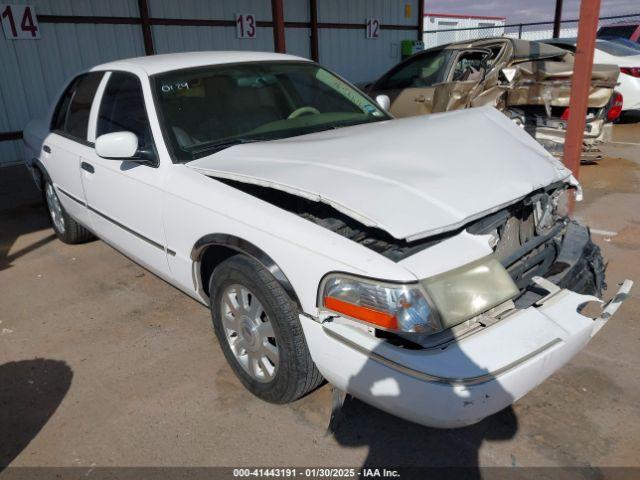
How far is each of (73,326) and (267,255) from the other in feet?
6.50

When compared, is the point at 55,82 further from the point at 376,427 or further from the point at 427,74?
the point at 376,427

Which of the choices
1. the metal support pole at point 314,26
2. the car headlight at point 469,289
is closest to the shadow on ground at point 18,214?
the car headlight at point 469,289

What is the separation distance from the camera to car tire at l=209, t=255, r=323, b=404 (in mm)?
2326

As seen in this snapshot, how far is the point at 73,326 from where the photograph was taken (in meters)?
3.62

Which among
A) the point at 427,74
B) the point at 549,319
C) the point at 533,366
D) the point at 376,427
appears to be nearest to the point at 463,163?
the point at 549,319

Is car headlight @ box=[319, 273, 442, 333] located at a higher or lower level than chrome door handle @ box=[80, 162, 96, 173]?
lower

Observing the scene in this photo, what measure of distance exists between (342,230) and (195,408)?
120cm

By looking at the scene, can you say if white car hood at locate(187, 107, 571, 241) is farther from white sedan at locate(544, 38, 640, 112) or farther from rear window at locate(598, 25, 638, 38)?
rear window at locate(598, 25, 638, 38)

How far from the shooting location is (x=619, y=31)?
45.7ft

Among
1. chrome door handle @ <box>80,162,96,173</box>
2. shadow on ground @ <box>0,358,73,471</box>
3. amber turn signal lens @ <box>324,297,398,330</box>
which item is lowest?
shadow on ground @ <box>0,358,73,471</box>

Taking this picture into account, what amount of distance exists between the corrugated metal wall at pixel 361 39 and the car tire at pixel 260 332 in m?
11.2

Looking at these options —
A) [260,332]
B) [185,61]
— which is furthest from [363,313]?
[185,61]

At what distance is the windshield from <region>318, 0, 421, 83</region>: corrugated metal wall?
377 inches

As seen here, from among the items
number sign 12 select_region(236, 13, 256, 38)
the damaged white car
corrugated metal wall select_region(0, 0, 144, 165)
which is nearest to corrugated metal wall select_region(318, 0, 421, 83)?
number sign 12 select_region(236, 13, 256, 38)
